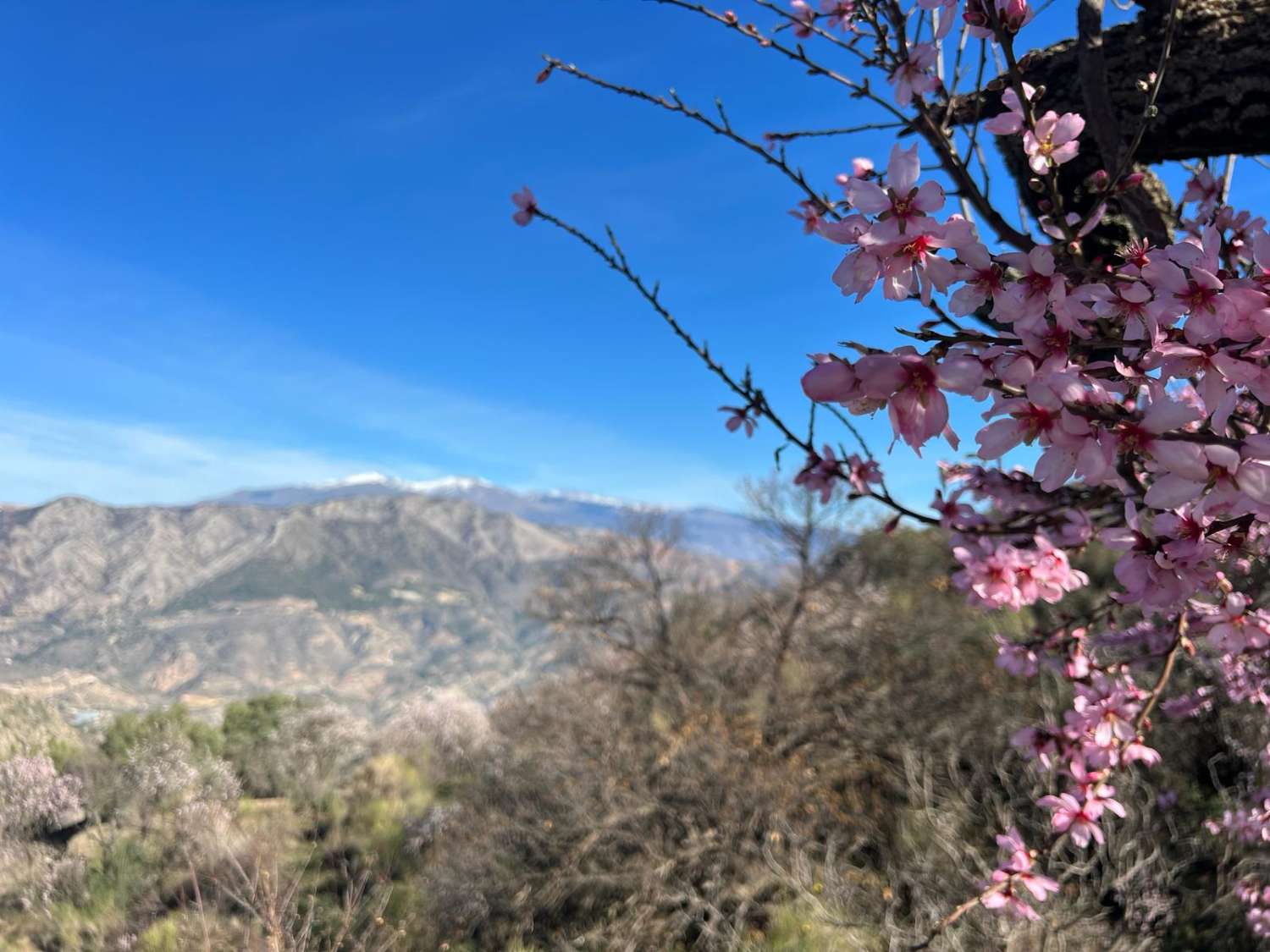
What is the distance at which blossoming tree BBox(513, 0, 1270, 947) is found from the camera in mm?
697

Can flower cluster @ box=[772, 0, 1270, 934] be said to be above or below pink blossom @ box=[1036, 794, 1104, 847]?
above

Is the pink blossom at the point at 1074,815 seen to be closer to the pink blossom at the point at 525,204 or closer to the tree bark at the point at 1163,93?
the tree bark at the point at 1163,93

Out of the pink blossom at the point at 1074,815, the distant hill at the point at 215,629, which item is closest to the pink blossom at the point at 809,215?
the pink blossom at the point at 1074,815

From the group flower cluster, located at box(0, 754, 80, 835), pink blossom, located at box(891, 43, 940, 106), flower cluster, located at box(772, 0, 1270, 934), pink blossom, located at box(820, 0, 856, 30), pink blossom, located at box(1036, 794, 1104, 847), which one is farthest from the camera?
flower cluster, located at box(0, 754, 80, 835)

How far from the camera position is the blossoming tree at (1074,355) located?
70cm

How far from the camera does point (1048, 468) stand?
72cm

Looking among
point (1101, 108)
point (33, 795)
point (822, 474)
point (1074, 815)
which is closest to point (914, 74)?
point (1101, 108)

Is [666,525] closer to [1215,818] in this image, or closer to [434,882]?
[434,882]

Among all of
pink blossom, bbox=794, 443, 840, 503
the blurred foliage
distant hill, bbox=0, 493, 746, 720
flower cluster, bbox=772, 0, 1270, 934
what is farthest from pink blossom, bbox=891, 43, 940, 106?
distant hill, bbox=0, 493, 746, 720

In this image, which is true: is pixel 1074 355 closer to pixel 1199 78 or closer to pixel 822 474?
pixel 822 474

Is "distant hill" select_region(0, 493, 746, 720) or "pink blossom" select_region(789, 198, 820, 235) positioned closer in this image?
"pink blossom" select_region(789, 198, 820, 235)

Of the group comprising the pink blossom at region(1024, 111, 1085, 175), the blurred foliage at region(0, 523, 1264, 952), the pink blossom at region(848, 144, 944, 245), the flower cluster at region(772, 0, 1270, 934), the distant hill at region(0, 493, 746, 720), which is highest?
the pink blossom at region(1024, 111, 1085, 175)


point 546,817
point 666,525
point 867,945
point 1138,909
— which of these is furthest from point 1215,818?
point 666,525

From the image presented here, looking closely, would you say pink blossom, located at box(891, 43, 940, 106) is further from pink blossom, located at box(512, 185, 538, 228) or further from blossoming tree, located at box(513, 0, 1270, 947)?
pink blossom, located at box(512, 185, 538, 228)
